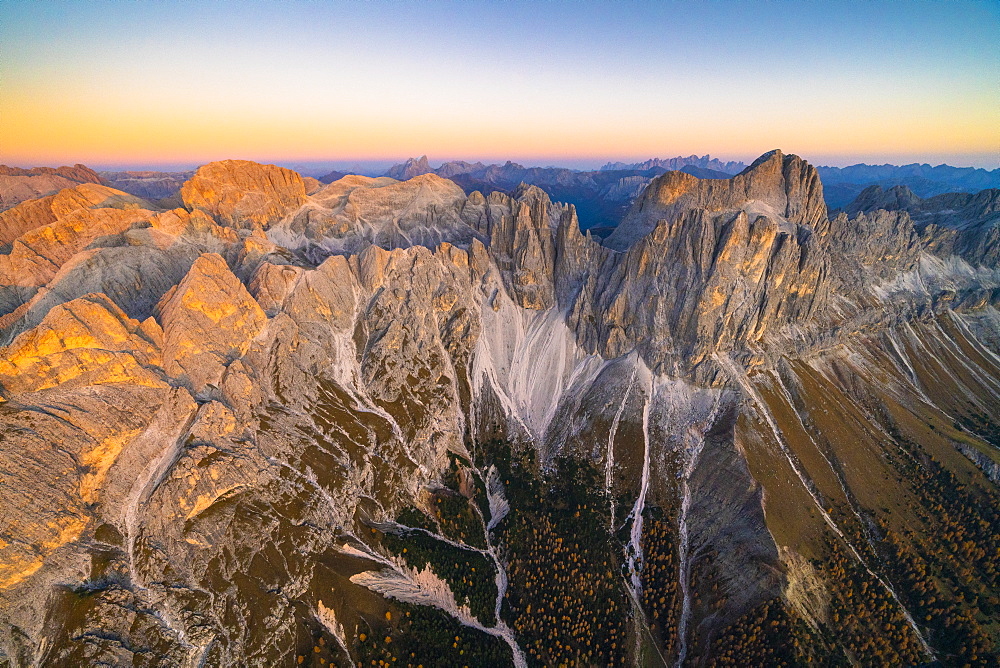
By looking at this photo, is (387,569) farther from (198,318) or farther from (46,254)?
(46,254)

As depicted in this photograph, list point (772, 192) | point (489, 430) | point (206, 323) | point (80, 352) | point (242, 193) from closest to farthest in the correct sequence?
point (80, 352)
point (206, 323)
point (489, 430)
point (772, 192)
point (242, 193)

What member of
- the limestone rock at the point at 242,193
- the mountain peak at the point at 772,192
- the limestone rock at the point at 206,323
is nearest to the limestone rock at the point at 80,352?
the limestone rock at the point at 206,323

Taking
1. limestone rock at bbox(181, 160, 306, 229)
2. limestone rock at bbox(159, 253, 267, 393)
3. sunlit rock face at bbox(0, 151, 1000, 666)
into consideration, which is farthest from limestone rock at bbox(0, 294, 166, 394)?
limestone rock at bbox(181, 160, 306, 229)

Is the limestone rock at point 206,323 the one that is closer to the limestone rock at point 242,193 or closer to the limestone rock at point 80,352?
the limestone rock at point 80,352

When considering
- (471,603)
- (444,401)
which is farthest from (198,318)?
(471,603)

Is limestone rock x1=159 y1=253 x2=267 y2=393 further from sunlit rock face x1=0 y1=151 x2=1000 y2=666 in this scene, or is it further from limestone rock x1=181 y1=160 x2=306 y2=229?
limestone rock x1=181 y1=160 x2=306 y2=229

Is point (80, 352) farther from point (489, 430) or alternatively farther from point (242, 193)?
point (242, 193)

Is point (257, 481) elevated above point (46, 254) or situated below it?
below

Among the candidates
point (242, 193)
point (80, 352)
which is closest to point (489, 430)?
point (80, 352)
